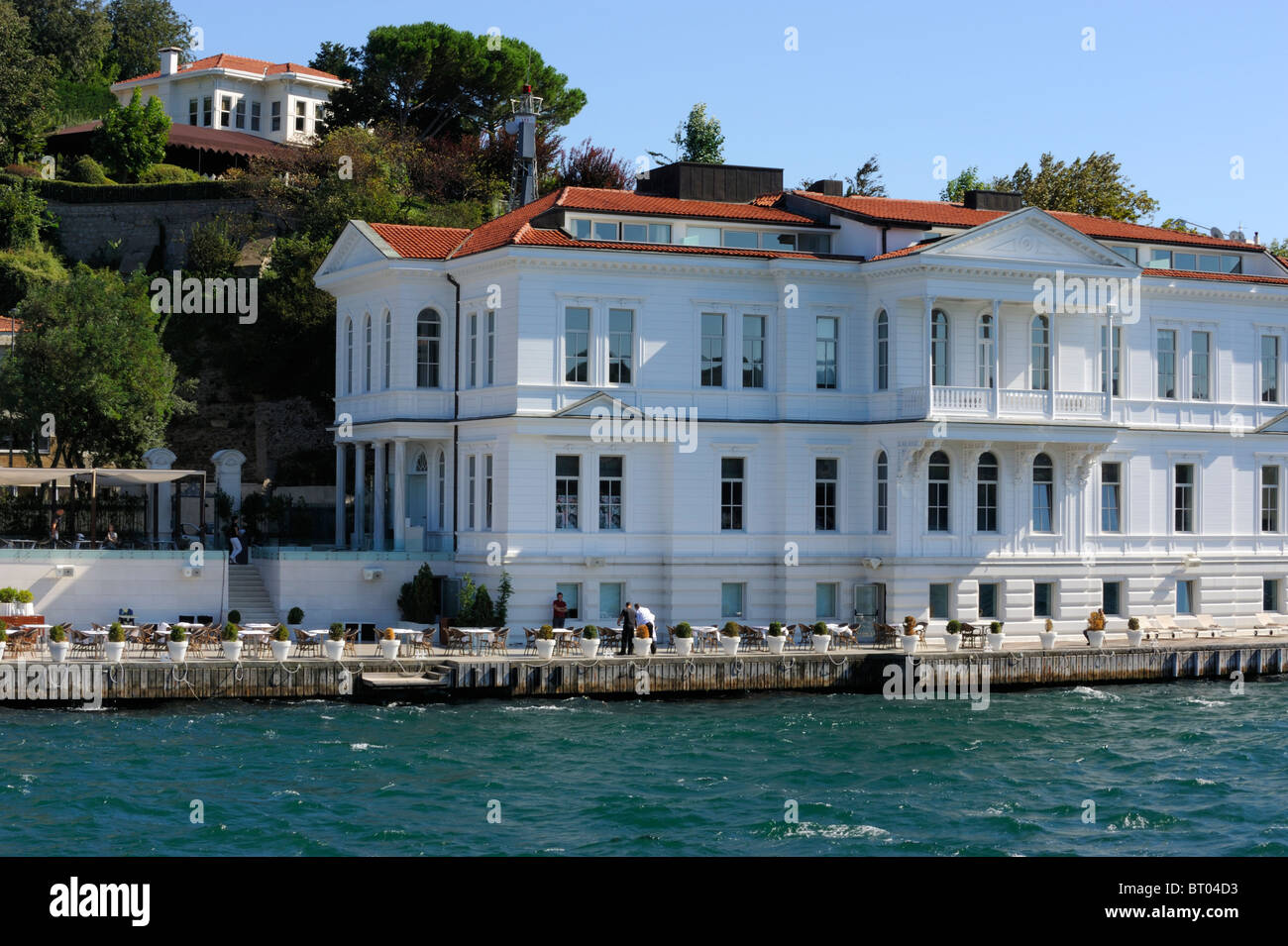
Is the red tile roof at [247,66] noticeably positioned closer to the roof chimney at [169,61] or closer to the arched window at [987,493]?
the roof chimney at [169,61]

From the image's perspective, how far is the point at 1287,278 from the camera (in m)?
48.7

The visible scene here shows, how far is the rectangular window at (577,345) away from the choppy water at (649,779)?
8.86 metres

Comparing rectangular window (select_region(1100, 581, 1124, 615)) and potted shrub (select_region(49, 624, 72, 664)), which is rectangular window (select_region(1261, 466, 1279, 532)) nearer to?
rectangular window (select_region(1100, 581, 1124, 615))

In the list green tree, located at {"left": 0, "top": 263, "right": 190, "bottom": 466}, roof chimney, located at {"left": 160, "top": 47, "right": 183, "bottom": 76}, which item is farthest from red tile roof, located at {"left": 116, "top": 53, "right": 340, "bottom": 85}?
green tree, located at {"left": 0, "top": 263, "right": 190, "bottom": 466}

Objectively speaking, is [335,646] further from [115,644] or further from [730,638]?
[730,638]

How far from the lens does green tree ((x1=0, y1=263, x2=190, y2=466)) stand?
5178 cm

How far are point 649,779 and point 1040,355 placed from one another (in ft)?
65.8

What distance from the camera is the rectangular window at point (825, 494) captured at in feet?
142

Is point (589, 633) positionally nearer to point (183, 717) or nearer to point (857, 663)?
point (857, 663)

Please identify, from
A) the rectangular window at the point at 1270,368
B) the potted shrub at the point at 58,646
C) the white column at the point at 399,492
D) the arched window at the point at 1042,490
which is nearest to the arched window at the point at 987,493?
the arched window at the point at 1042,490

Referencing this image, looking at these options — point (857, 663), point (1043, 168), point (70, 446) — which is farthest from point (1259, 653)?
point (70, 446)

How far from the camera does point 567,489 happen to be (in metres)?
41.8

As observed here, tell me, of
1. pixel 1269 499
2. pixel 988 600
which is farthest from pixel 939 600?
pixel 1269 499

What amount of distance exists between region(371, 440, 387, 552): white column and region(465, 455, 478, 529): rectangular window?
9.75 feet
